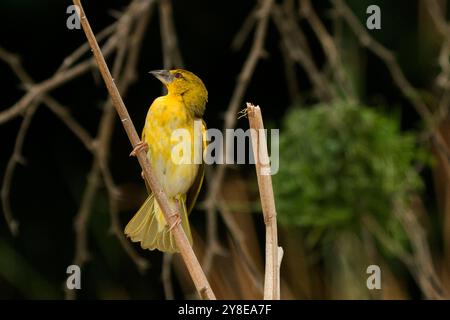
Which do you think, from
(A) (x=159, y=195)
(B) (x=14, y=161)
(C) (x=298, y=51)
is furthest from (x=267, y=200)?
(C) (x=298, y=51)

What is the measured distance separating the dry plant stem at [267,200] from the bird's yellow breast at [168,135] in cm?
38

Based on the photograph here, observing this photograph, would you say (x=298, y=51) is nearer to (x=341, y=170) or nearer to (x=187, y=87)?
(x=341, y=170)

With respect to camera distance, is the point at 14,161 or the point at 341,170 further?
the point at 341,170

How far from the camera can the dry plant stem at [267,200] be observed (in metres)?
1.19

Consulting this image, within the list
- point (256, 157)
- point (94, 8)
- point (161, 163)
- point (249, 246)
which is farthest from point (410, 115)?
point (256, 157)

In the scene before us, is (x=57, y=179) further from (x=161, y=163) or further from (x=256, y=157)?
(x=256, y=157)

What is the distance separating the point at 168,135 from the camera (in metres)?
1.66

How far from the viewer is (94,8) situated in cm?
344

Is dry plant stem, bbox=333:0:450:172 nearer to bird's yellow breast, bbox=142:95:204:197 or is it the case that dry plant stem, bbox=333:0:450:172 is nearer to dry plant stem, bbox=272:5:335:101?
dry plant stem, bbox=272:5:335:101

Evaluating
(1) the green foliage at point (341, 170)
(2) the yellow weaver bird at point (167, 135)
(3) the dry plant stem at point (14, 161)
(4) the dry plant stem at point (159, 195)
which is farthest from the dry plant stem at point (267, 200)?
(1) the green foliage at point (341, 170)

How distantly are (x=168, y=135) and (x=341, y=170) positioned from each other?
774 mm

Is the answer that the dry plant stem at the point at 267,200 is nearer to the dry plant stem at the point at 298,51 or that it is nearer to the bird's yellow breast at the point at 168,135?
the bird's yellow breast at the point at 168,135

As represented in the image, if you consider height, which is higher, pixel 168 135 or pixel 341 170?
pixel 341 170

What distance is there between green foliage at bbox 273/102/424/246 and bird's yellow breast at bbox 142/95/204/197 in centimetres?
58
